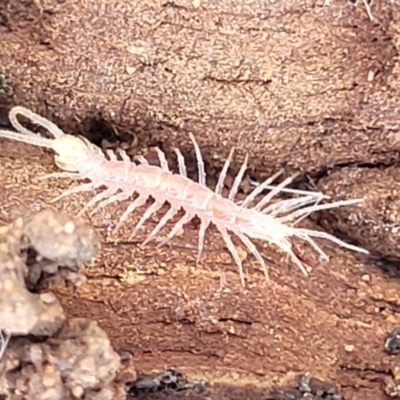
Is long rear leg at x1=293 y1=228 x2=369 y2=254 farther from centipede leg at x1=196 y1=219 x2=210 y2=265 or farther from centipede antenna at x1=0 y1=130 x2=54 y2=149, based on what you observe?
centipede antenna at x1=0 y1=130 x2=54 y2=149

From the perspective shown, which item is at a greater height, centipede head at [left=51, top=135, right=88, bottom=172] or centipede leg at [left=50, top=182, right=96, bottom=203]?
centipede head at [left=51, top=135, right=88, bottom=172]

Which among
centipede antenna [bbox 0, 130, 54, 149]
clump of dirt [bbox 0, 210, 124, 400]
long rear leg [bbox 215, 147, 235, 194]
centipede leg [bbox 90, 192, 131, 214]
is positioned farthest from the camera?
long rear leg [bbox 215, 147, 235, 194]

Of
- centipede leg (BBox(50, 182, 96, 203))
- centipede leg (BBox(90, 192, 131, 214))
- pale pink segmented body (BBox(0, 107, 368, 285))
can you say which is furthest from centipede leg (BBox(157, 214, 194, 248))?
centipede leg (BBox(50, 182, 96, 203))

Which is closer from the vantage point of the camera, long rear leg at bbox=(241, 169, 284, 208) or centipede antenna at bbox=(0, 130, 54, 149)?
centipede antenna at bbox=(0, 130, 54, 149)

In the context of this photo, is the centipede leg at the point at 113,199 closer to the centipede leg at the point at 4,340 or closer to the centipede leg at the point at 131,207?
the centipede leg at the point at 131,207

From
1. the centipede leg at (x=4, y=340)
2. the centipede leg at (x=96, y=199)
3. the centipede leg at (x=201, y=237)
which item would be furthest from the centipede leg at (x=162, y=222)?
the centipede leg at (x=4, y=340)

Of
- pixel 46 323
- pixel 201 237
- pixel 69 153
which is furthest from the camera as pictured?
pixel 69 153

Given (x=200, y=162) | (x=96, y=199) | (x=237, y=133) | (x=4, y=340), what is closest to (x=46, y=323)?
(x=4, y=340)

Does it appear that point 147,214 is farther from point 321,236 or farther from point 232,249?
point 321,236

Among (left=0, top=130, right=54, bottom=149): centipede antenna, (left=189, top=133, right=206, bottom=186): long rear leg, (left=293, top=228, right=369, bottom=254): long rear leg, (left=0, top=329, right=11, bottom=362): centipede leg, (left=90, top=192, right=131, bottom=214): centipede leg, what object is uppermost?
(left=189, top=133, right=206, bottom=186): long rear leg
